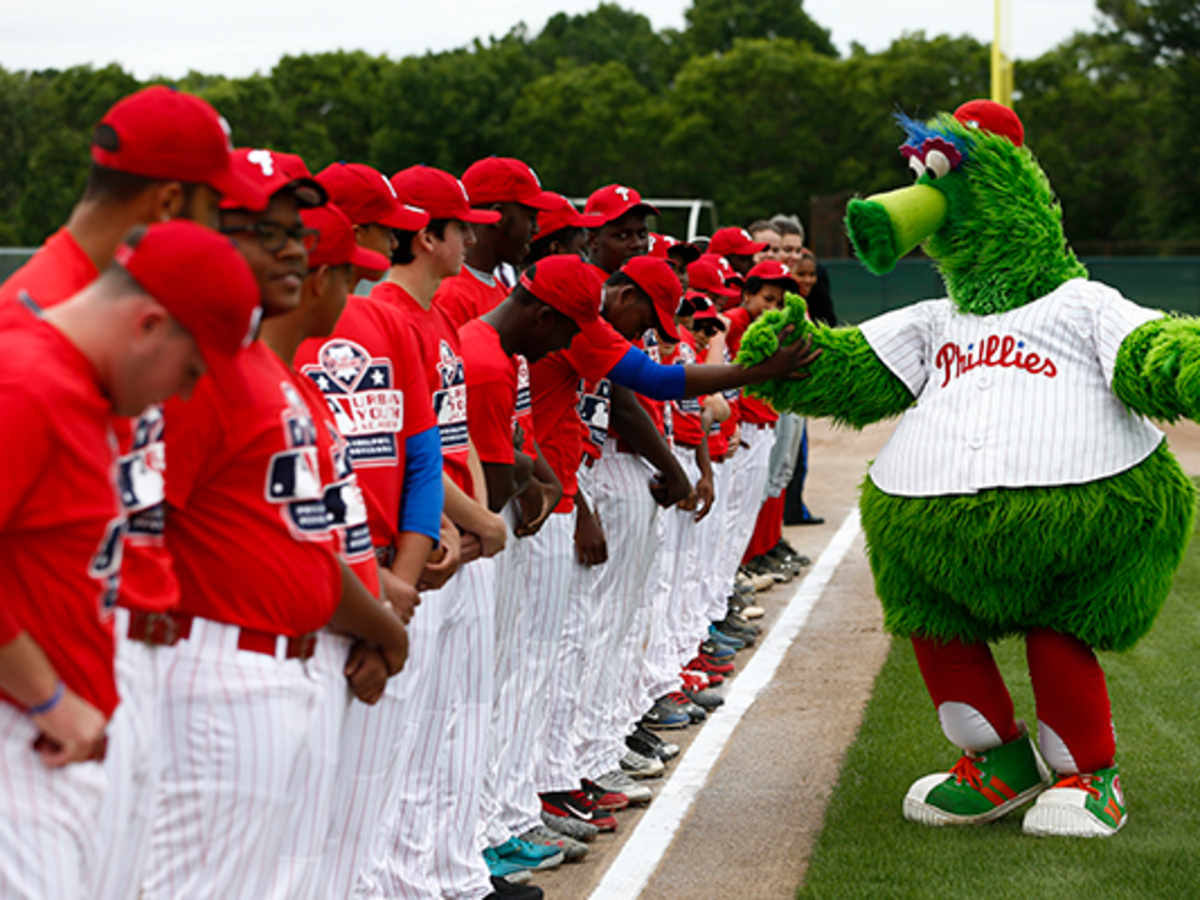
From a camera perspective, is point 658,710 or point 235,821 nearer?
point 235,821

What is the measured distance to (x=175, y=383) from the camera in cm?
245

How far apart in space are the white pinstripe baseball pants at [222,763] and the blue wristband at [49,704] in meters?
0.45

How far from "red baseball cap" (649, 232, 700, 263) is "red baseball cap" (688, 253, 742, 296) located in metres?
0.06

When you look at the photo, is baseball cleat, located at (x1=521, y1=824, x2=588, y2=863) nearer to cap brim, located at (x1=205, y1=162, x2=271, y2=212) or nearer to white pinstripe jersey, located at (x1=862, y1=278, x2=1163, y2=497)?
white pinstripe jersey, located at (x1=862, y1=278, x2=1163, y2=497)

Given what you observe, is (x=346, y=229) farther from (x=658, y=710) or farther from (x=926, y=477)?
(x=658, y=710)

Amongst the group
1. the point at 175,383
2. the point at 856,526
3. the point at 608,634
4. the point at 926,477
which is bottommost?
the point at 856,526

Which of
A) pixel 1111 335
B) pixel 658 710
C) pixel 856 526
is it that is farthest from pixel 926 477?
pixel 856 526

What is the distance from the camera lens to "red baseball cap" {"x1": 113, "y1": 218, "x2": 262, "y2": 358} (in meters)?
2.38

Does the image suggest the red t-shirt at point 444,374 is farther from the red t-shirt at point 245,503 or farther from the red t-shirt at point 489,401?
the red t-shirt at point 245,503

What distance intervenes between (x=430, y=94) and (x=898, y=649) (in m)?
54.8

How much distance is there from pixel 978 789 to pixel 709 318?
3.53 m

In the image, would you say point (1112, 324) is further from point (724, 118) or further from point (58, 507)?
point (724, 118)

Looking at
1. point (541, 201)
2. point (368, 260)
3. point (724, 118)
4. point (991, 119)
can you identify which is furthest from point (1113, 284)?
point (724, 118)

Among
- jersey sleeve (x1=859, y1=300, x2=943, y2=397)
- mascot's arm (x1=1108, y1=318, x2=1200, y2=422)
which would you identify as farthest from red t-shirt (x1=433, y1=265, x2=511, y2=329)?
mascot's arm (x1=1108, y1=318, x2=1200, y2=422)
